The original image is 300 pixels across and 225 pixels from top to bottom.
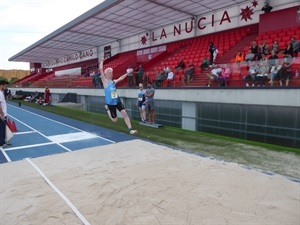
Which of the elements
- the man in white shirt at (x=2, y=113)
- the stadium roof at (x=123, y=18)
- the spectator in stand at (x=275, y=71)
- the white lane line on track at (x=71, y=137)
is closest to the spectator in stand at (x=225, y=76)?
the spectator in stand at (x=275, y=71)

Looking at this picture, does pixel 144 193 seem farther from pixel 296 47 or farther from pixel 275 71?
pixel 296 47

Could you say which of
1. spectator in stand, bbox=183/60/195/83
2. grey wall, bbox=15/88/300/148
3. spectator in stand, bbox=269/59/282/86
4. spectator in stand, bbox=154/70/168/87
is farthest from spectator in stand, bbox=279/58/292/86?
spectator in stand, bbox=154/70/168/87

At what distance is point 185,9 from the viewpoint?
16719 mm

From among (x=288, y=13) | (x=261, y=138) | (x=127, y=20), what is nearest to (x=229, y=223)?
(x=261, y=138)

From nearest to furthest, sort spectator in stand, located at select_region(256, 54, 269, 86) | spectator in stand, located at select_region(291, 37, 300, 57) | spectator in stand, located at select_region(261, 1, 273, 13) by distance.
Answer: spectator in stand, located at select_region(256, 54, 269, 86), spectator in stand, located at select_region(291, 37, 300, 57), spectator in stand, located at select_region(261, 1, 273, 13)

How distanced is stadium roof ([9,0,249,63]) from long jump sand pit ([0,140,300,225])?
12.9m

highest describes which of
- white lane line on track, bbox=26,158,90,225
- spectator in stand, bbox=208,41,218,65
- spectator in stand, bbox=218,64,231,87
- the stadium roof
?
the stadium roof

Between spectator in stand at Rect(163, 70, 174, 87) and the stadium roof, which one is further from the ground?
the stadium roof

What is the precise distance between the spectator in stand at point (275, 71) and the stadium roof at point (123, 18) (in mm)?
8790

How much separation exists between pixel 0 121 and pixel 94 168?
4409 millimetres

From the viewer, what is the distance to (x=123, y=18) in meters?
18.8

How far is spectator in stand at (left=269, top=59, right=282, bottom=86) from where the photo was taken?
8.04m

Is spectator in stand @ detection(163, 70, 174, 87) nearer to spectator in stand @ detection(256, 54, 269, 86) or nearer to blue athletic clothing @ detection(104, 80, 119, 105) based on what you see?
spectator in stand @ detection(256, 54, 269, 86)

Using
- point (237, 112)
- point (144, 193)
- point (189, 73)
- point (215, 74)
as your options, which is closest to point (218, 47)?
point (189, 73)
